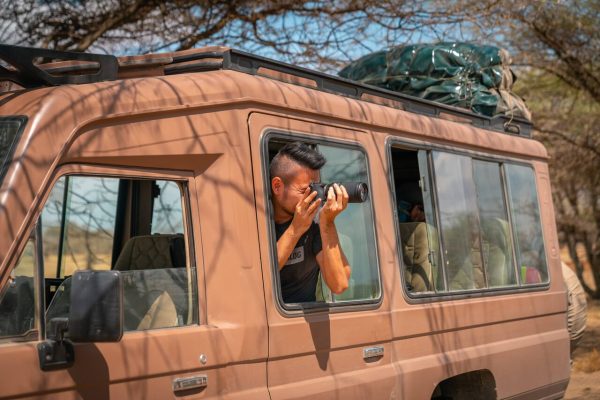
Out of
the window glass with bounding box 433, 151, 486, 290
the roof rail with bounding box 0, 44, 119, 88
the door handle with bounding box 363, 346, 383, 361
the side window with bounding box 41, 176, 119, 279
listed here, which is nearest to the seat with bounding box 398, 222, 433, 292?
the window glass with bounding box 433, 151, 486, 290

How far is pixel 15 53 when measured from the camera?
3873 millimetres

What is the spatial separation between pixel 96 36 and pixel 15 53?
5914 mm

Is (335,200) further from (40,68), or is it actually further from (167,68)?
(40,68)

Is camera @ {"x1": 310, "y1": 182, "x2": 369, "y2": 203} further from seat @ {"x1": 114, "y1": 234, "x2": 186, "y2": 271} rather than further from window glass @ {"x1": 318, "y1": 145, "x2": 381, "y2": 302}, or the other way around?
seat @ {"x1": 114, "y1": 234, "x2": 186, "y2": 271}

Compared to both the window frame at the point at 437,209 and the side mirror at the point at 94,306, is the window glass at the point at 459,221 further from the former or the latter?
the side mirror at the point at 94,306

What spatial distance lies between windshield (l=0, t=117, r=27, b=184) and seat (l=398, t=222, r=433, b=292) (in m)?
2.70

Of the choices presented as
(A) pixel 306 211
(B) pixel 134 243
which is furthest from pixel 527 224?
(B) pixel 134 243

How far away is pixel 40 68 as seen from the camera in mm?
4070

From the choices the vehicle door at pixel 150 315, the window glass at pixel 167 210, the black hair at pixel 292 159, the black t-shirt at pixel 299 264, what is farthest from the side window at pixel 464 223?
the vehicle door at pixel 150 315

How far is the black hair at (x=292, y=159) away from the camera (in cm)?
463

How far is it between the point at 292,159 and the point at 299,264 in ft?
1.81

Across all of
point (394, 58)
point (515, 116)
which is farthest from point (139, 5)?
point (515, 116)

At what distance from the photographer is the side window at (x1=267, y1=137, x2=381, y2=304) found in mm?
4738

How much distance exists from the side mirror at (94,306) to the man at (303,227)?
132 centimetres
